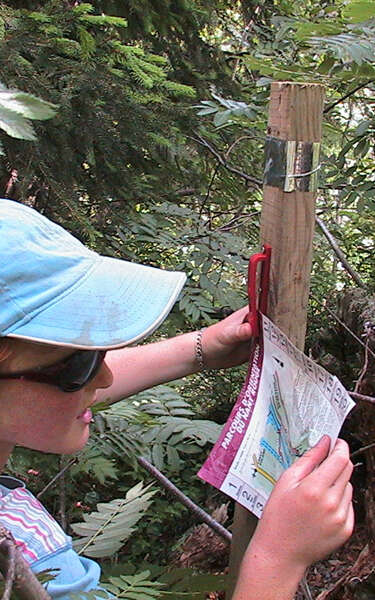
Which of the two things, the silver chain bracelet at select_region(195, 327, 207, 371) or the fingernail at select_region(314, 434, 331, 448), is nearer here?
the fingernail at select_region(314, 434, 331, 448)

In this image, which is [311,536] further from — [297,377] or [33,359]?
[33,359]

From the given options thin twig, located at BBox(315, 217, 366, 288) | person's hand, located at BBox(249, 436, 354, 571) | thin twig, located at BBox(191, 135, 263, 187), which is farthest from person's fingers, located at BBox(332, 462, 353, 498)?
thin twig, located at BBox(191, 135, 263, 187)

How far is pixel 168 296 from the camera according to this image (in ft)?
3.57

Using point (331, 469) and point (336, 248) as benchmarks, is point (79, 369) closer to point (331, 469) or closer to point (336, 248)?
point (331, 469)

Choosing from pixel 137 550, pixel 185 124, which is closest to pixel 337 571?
pixel 137 550

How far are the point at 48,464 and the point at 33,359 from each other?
1275 millimetres

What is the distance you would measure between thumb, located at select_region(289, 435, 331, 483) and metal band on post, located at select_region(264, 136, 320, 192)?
19.1 inches

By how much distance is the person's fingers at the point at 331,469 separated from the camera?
3.38 feet

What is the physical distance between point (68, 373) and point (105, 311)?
0.37ft

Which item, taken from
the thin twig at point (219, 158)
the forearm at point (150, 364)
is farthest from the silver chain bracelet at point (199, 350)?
the thin twig at point (219, 158)

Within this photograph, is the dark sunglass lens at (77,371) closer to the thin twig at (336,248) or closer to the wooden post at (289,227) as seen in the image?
the wooden post at (289,227)

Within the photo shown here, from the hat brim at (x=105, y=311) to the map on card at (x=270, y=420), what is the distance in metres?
0.26

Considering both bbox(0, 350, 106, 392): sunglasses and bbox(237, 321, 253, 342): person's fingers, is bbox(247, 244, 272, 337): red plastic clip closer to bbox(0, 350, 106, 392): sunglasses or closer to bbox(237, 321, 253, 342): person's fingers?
bbox(237, 321, 253, 342): person's fingers

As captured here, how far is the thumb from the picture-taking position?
105 cm
